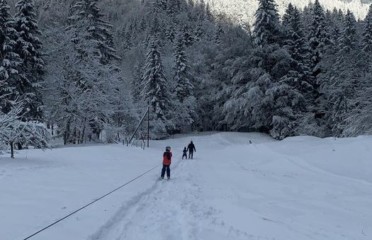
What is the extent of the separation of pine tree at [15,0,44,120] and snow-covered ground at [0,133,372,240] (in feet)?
38.0

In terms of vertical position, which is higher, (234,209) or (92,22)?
(92,22)

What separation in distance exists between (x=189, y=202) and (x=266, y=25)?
144 feet

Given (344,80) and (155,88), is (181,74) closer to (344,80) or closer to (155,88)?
(155,88)

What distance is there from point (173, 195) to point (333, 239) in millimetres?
5871

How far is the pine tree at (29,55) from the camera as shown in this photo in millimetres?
30297

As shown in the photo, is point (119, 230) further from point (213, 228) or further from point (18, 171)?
point (18, 171)

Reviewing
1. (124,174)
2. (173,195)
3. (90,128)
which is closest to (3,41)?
(90,128)

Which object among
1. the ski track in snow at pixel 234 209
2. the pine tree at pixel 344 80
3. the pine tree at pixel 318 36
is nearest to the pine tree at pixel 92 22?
the pine tree at pixel 344 80

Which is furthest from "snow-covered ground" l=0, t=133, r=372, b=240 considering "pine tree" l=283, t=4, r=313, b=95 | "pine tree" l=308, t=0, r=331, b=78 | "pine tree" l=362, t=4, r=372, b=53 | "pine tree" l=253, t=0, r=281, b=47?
"pine tree" l=253, t=0, r=281, b=47

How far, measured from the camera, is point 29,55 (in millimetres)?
31031

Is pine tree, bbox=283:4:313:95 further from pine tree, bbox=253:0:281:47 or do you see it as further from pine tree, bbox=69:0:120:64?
pine tree, bbox=69:0:120:64

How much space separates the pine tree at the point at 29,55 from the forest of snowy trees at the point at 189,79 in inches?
3.3

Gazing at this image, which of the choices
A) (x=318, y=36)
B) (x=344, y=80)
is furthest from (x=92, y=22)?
(x=318, y=36)

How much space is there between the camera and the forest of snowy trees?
99.2 feet
